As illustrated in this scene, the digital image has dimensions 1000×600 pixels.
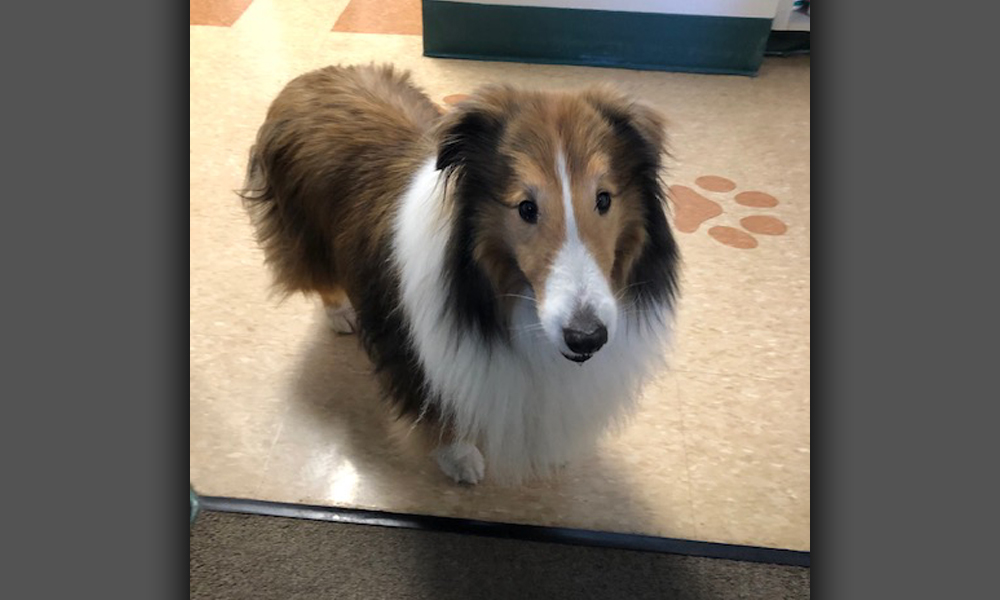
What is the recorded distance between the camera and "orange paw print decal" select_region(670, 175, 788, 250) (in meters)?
2.50

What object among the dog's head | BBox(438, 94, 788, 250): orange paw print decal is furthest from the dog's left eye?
BBox(438, 94, 788, 250): orange paw print decal

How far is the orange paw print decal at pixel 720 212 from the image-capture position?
8.19ft

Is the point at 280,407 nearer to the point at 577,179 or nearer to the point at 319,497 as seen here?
the point at 319,497

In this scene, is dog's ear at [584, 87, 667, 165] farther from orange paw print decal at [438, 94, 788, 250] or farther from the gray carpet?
orange paw print decal at [438, 94, 788, 250]

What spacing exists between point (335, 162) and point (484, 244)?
0.54m

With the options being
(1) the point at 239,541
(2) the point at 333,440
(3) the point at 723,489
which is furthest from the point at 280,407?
(3) the point at 723,489

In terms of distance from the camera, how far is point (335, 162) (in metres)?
1.76

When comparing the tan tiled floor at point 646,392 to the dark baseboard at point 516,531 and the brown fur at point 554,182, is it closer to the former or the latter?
the dark baseboard at point 516,531

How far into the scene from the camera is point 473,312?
1.47m

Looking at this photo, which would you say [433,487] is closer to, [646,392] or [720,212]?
[646,392]

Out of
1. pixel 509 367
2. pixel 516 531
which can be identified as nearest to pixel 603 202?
pixel 509 367

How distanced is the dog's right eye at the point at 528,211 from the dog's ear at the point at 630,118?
0.71 feet

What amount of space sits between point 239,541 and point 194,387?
47 cm

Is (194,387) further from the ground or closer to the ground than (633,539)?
further from the ground
